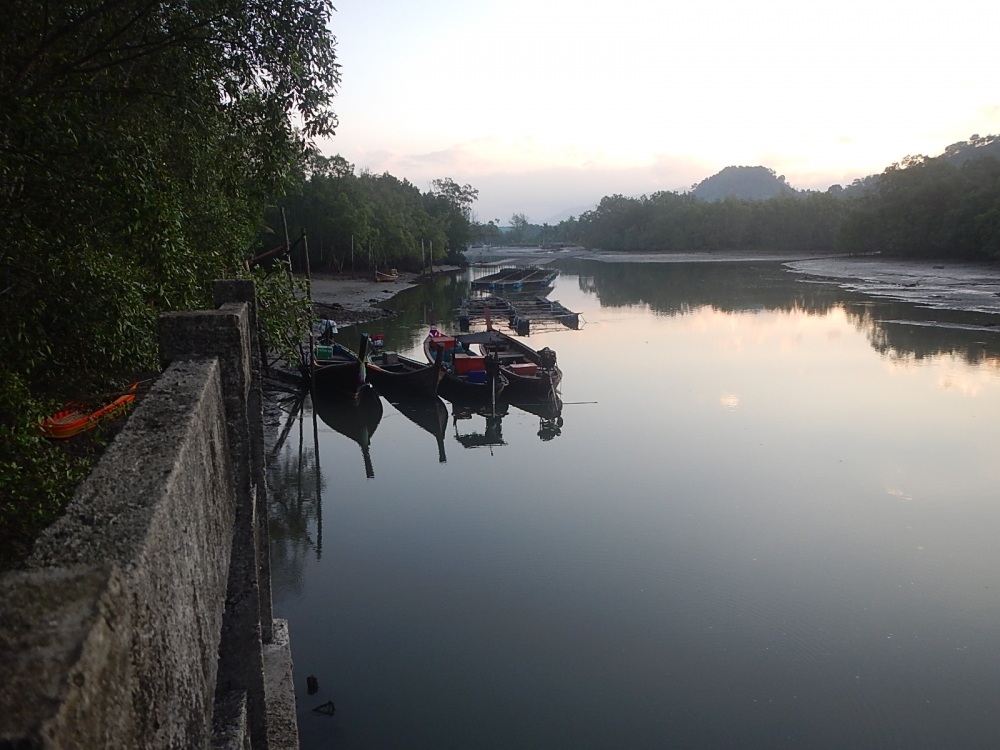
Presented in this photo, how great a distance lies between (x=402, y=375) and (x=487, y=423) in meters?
2.75

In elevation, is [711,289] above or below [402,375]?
below

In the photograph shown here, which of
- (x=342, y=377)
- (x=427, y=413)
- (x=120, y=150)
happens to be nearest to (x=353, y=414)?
(x=342, y=377)

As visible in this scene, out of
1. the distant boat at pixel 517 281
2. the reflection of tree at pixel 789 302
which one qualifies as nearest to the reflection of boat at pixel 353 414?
the reflection of tree at pixel 789 302

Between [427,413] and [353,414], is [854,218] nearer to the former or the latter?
[427,413]

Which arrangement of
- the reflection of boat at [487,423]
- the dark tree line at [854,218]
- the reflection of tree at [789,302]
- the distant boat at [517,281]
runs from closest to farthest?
the reflection of boat at [487,423] < the reflection of tree at [789,302] < the distant boat at [517,281] < the dark tree line at [854,218]

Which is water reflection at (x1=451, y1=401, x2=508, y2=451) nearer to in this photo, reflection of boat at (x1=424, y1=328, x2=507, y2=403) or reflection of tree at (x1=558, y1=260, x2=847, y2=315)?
reflection of boat at (x1=424, y1=328, x2=507, y2=403)

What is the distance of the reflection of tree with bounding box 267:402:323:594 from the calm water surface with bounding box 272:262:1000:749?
0.18 feet

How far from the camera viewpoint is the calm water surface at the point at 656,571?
21.6 feet

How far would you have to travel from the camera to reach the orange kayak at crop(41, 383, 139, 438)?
21.3 feet

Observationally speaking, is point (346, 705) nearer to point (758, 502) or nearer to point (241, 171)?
point (241, 171)

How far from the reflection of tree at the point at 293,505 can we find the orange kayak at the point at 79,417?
2791 millimetres

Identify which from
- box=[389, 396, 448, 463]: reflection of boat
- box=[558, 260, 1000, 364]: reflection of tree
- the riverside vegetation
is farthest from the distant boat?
the riverside vegetation

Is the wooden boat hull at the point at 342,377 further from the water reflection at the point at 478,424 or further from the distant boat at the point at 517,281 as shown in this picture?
the distant boat at the point at 517,281

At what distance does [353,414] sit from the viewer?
672 inches
